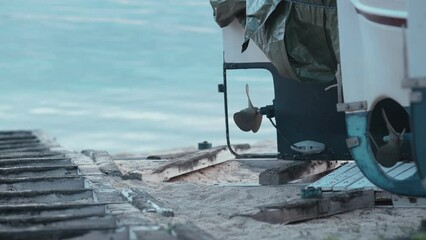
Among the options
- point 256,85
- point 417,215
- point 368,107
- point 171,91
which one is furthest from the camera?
point 171,91

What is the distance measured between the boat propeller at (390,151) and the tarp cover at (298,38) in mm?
1253

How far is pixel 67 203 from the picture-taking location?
780cm

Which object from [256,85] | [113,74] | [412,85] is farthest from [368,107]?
[113,74]

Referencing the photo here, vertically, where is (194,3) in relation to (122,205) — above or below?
above

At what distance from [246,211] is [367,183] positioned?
4.04 ft

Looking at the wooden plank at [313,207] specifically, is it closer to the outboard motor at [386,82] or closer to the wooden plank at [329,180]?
the wooden plank at [329,180]

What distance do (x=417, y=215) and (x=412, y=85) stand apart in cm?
160

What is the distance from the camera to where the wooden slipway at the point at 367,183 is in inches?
308

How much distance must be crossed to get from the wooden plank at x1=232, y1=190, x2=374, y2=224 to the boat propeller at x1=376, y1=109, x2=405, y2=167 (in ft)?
1.90

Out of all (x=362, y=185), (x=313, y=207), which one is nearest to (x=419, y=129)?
(x=313, y=207)

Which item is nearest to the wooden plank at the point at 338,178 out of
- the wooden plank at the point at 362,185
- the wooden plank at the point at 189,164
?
the wooden plank at the point at 362,185

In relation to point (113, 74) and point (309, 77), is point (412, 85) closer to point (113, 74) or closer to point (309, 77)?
point (309, 77)

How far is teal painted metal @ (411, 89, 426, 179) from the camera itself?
6.38 metres

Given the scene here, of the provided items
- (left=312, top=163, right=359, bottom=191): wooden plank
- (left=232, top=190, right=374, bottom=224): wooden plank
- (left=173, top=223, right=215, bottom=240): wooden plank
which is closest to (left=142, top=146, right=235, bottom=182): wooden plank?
(left=312, top=163, right=359, bottom=191): wooden plank
